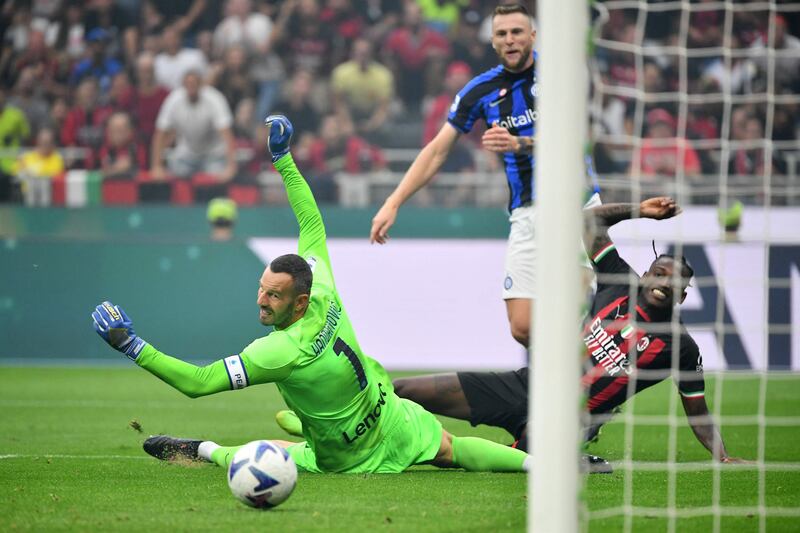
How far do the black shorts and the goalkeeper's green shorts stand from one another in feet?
2.85

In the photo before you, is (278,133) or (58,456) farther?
(58,456)

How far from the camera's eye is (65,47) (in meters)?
17.8

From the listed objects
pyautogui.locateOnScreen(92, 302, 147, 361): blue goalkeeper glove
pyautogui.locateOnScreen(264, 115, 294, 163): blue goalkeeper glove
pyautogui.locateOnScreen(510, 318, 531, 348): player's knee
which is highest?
pyautogui.locateOnScreen(264, 115, 294, 163): blue goalkeeper glove

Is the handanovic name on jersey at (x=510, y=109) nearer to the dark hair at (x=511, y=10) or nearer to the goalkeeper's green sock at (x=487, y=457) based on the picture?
the dark hair at (x=511, y=10)

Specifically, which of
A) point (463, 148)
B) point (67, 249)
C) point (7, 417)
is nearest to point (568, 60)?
point (7, 417)

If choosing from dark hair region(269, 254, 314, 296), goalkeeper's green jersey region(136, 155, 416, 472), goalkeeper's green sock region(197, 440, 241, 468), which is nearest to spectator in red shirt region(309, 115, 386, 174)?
goalkeeper's green jersey region(136, 155, 416, 472)

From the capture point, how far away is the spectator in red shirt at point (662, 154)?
44.6 feet

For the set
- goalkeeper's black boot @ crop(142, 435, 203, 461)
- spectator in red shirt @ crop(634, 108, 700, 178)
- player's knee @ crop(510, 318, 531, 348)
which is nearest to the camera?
goalkeeper's black boot @ crop(142, 435, 203, 461)

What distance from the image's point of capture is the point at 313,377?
19.7 feet

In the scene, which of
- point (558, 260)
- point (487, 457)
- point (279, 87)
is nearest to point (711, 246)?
point (487, 457)

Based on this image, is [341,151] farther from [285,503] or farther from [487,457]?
[285,503]

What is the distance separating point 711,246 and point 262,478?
8161 millimetres

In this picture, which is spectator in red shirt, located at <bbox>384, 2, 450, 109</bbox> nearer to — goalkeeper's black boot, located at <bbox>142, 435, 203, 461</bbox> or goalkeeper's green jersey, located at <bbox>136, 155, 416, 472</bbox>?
goalkeeper's green jersey, located at <bbox>136, 155, 416, 472</bbox>

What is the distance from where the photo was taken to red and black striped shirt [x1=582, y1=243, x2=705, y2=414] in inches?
272
